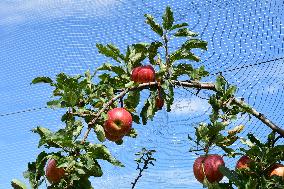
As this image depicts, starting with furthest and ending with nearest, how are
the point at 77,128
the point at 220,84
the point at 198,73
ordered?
the point at 198,73
the point at 220,84
the point at 77,128

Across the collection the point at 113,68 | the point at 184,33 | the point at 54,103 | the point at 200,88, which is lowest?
the point at 54,103

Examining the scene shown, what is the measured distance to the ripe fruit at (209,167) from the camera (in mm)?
2006

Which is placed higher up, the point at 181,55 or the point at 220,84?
the point at 181,55

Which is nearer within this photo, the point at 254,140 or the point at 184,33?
the point at 254,140

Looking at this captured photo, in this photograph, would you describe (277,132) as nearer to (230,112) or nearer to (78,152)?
(230,112)

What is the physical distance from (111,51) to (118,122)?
410 mm

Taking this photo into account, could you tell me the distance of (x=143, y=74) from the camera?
212 cm

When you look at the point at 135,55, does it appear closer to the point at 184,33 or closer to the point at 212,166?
the point at 184,33

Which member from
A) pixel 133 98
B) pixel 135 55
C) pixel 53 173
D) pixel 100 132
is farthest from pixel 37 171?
pixel 135 55

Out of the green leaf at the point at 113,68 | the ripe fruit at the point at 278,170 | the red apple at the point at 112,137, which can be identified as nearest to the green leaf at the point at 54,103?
the red apple at the point at 112,137

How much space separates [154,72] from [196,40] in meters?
0.23

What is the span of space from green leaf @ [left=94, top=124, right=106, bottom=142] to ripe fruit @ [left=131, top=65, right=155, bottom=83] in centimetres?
28

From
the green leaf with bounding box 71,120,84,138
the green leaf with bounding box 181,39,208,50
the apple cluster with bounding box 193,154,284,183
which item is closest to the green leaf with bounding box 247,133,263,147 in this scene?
the apple cluster with bounding box 193,154,284,183

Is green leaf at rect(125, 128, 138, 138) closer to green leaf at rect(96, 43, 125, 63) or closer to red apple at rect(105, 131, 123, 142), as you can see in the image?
Answer: red apple at rect(105, 131, 123, 142)
